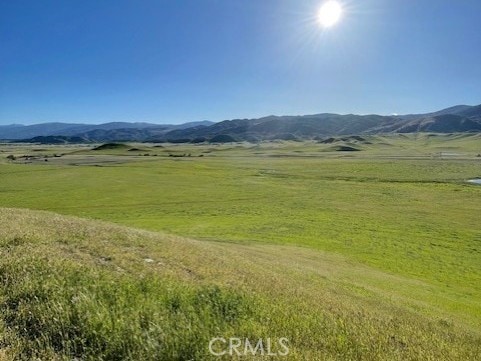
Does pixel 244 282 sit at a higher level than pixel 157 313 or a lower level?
lower

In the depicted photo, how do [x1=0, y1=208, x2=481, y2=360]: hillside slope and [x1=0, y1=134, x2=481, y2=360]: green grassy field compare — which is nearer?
[x1=0, y1=208, x2=481, y2=360]: hillside slope

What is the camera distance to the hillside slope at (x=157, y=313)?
307 inches

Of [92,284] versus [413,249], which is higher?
[92,284]

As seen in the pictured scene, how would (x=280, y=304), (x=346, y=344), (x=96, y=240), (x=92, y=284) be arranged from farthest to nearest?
1. (x=96, y=240)
2. (x=280, y=304)
3. (x=92, y=284)
4. (x=346, y=344)

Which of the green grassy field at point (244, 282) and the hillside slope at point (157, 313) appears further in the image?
the green grassy field at point (244, 282)

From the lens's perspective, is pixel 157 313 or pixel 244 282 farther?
pixel 244 282

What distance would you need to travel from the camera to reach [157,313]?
8953 mm

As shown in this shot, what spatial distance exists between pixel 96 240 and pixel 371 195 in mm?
70686

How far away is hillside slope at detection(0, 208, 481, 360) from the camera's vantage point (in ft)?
25.6

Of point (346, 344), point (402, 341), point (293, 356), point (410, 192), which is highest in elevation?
point (293, 356)

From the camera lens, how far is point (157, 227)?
48469 millimetres

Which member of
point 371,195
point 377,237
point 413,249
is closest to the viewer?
point 413,249

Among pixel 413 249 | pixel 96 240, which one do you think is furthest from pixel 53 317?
pixel 413 249

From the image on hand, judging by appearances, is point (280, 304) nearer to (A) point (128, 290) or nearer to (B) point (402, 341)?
(B) point (402, 341)
